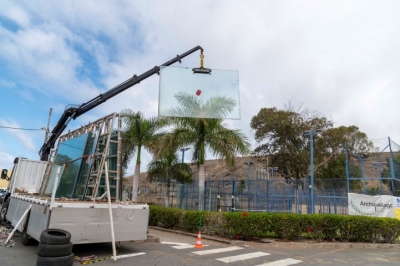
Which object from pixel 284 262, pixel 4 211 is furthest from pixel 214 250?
pixel 4 211

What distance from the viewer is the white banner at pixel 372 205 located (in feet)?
44.0

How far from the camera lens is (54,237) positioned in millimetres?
6008

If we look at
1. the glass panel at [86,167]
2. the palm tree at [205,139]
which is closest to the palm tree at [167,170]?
the palm tree at [205,139]

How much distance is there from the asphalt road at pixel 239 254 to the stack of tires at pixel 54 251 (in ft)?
2.33

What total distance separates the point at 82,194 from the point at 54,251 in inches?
123

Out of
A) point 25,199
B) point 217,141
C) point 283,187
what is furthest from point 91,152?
point 283,187

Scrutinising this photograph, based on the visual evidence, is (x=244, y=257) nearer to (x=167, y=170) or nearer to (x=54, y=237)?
(x=54, y=237)

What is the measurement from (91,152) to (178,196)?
858 cm

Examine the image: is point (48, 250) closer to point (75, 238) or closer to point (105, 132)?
point (75, 238)

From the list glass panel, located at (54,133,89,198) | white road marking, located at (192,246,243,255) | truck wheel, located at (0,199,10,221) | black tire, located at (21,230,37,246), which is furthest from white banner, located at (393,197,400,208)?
truck wheel, located at (0,199,10,221)

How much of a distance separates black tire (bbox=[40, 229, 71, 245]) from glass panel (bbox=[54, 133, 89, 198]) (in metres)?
2.75

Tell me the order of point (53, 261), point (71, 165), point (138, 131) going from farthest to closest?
point (138, 131) → point (71, 165) → point (53, 261)

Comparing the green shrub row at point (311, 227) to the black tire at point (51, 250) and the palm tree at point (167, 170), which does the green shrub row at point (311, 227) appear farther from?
the palm tree at point (167, 170)

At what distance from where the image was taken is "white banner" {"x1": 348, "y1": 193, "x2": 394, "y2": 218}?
13.4 meters
